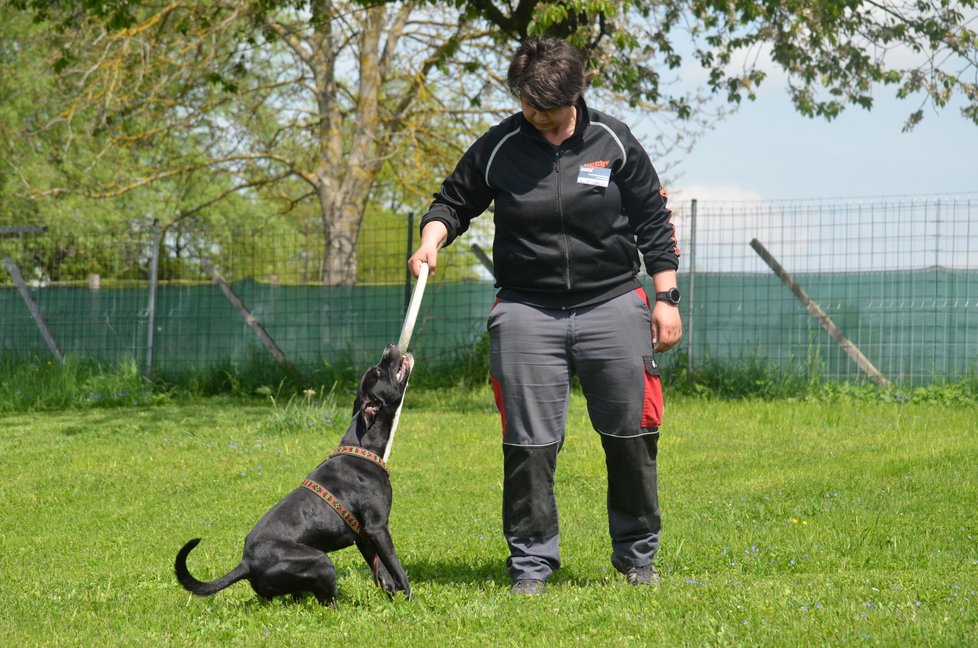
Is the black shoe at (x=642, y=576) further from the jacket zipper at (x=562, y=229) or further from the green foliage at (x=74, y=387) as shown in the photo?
the green foliage at (x=74, y=387)

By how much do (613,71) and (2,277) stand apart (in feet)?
36.1

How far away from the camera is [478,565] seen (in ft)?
16.2

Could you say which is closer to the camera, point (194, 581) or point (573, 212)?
point (194, 581)

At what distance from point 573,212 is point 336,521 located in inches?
59.5

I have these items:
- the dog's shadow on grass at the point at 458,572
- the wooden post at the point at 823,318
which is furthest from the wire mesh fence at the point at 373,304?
the dog's shadow on grass at the point at 458,572

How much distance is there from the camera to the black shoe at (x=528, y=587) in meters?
4.17

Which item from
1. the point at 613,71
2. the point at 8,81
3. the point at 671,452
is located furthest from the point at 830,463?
the point at 8,81

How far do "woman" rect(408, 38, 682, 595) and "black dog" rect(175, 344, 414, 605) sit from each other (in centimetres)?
48

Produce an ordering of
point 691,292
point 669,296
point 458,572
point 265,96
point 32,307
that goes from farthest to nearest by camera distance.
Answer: point 265,96
point 32,307
point 691,292
point 458,572
point 669,296

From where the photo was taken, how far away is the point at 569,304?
4.18m

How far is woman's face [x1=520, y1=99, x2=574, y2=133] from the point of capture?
400 centimetres

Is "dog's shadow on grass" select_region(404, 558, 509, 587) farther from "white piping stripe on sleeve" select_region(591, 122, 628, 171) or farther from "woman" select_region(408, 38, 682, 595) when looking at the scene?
"white piping stripe on sleeve" select_region(591, 122, 628, 171)

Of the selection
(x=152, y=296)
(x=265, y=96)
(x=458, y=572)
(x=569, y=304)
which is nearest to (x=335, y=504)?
(x=458, y=572)

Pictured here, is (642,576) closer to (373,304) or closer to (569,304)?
(569,304)
